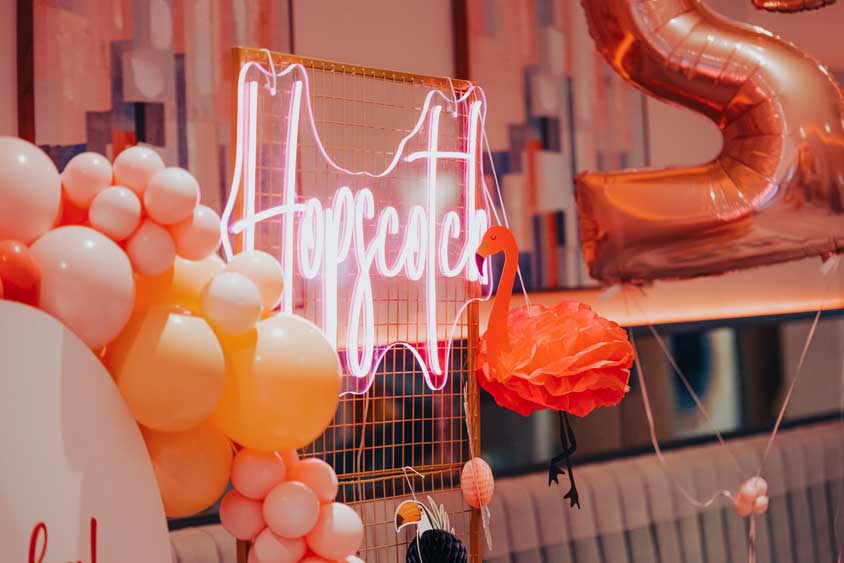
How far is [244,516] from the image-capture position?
1379 mm

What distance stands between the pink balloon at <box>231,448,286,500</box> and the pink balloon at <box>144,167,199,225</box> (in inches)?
14.7

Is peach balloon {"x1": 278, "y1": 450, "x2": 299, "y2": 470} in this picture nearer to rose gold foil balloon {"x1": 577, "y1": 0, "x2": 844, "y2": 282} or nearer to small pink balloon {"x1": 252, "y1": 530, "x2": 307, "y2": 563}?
small pink balloon {"x1": 252, "y1": 530, "x2": 307, "y2": 563}

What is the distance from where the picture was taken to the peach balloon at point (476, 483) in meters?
1.81

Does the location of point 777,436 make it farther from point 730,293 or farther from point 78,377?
point 78,377

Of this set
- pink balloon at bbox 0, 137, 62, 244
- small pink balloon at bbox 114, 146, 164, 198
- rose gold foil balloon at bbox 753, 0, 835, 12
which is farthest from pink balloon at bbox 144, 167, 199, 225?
rose gold foil balloon at bbox 753, 0, 835, 12

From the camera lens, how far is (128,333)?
1.21 m

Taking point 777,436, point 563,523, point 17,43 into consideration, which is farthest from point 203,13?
point 777,436

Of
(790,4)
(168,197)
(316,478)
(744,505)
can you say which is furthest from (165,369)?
(744,505)

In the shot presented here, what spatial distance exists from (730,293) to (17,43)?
254cm

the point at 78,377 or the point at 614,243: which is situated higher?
the point at 614,243

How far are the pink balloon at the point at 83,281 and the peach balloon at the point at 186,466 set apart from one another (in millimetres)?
207

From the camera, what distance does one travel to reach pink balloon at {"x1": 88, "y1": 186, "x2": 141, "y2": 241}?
46.7 inches

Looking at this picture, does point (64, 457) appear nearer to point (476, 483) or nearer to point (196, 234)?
point (196, 234)

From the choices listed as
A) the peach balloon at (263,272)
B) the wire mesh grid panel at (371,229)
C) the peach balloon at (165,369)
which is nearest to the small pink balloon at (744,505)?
the wire mesh grid panel at (371,229)
